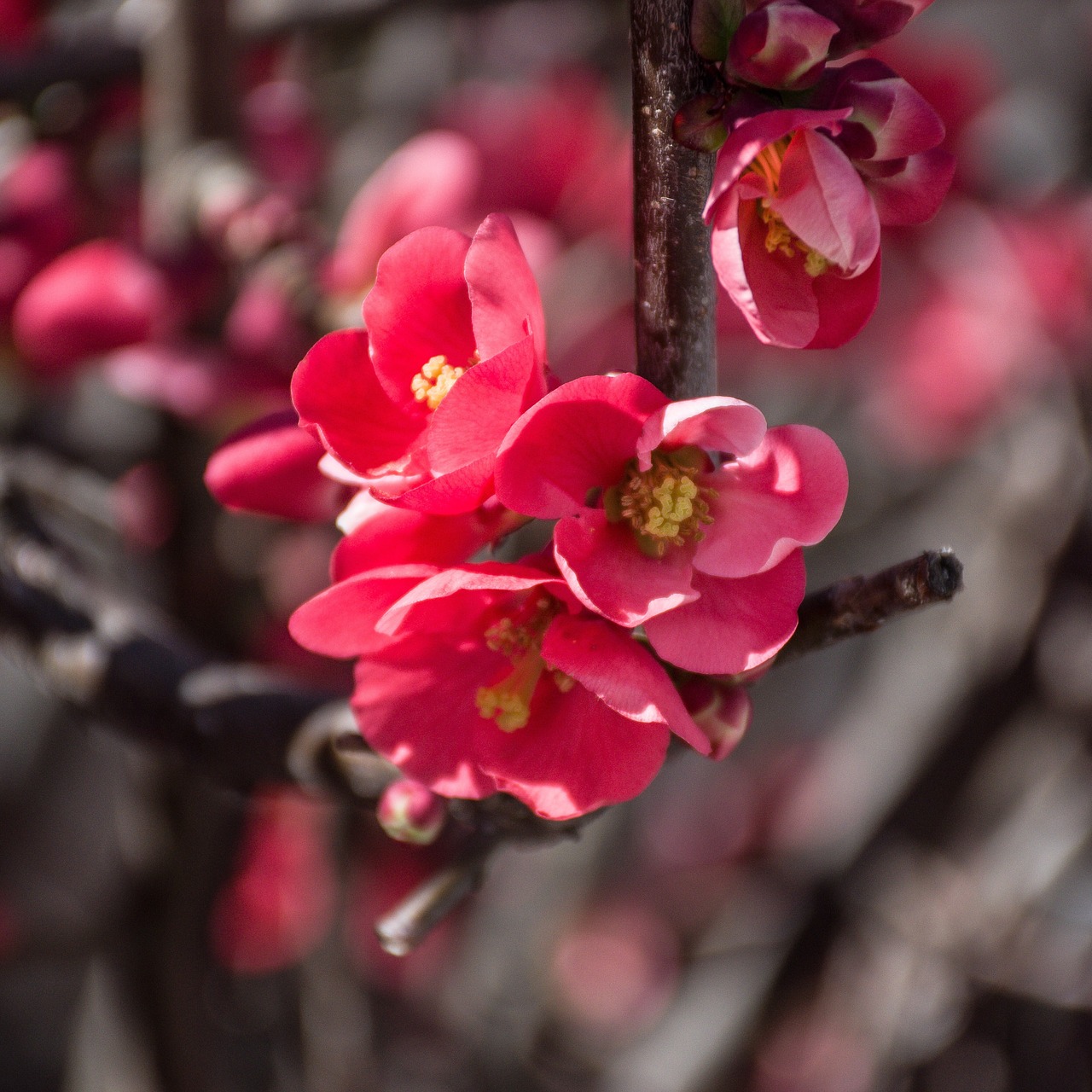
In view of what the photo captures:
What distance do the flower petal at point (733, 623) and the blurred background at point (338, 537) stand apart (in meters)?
0.45

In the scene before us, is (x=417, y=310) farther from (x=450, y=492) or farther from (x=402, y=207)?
(x=402, y=207)

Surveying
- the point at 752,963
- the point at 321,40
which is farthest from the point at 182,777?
the point at 321,40

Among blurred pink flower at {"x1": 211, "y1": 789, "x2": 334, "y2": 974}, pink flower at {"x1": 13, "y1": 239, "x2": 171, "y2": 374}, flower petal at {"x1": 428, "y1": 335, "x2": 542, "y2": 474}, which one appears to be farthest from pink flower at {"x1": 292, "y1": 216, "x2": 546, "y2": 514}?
blurred pink flower at {"x1": 211, "y1": 789, "x2": 334, "y2": 974}

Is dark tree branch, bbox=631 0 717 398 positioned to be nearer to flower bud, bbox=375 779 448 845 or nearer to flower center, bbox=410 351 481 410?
flower center, bbox=410 351 481 410

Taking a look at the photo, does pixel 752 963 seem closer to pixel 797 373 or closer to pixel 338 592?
pixel 797 373

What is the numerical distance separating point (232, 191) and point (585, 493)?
0.64m

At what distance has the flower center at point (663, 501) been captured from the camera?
477 mm

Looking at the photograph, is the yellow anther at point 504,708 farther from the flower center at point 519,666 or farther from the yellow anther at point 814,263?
the yellow anther at point 814,263

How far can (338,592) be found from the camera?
0.46 metres

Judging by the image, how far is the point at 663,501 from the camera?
48cm

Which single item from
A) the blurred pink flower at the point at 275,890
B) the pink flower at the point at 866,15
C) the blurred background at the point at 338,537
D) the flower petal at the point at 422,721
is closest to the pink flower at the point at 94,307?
the blurred background at the point at 338,537

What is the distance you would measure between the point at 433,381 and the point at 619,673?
0.55 feet

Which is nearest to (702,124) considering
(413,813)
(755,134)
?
(755,134)

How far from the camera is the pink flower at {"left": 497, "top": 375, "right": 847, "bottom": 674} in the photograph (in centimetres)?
44
